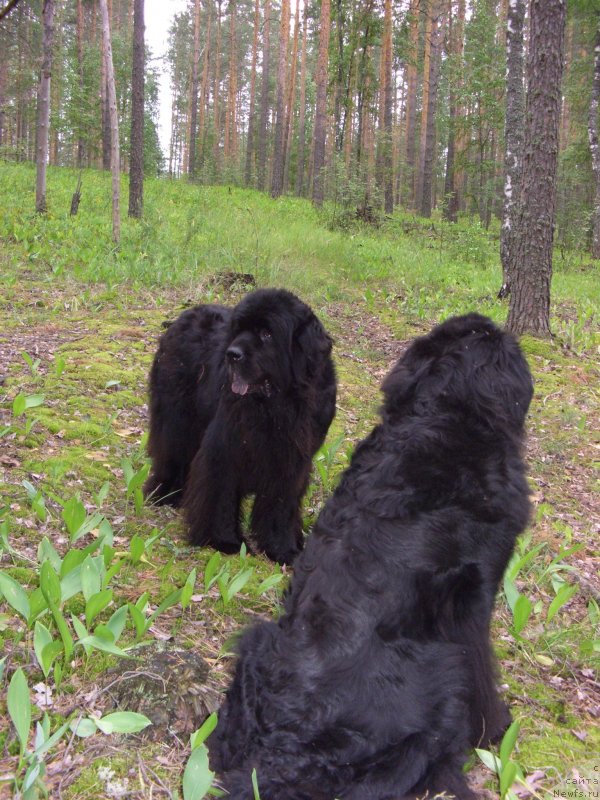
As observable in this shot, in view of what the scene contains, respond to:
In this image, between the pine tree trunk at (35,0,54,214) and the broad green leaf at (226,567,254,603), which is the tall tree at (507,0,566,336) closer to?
the broad green leaf at (226,567,254,603)

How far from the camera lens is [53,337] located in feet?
22.4

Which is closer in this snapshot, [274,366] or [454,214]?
[274,366]

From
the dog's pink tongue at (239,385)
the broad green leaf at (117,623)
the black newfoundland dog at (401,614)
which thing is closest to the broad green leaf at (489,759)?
the black newfoundland dog at (401,614)

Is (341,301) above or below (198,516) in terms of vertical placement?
above

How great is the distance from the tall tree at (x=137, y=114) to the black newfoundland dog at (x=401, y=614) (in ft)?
45.7

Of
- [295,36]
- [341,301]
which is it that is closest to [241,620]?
[341,301]

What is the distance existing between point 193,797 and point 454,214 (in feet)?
92.2

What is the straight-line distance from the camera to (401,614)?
202cm

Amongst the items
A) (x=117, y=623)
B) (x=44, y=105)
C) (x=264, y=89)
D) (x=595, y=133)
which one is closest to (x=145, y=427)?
(x=117, y=623)

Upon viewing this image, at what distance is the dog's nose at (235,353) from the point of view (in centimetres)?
357

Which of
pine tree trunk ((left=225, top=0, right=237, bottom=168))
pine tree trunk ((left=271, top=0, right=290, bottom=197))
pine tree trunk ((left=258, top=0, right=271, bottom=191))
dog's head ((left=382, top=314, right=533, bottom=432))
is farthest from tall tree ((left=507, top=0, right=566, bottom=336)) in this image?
pine tree trunk ((left=225, top=0, right=237, bottom=168))

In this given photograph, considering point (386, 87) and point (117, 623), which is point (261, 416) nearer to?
point (117, 623)

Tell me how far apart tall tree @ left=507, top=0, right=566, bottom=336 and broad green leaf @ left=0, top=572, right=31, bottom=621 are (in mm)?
7034

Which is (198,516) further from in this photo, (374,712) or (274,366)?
(374,712)
